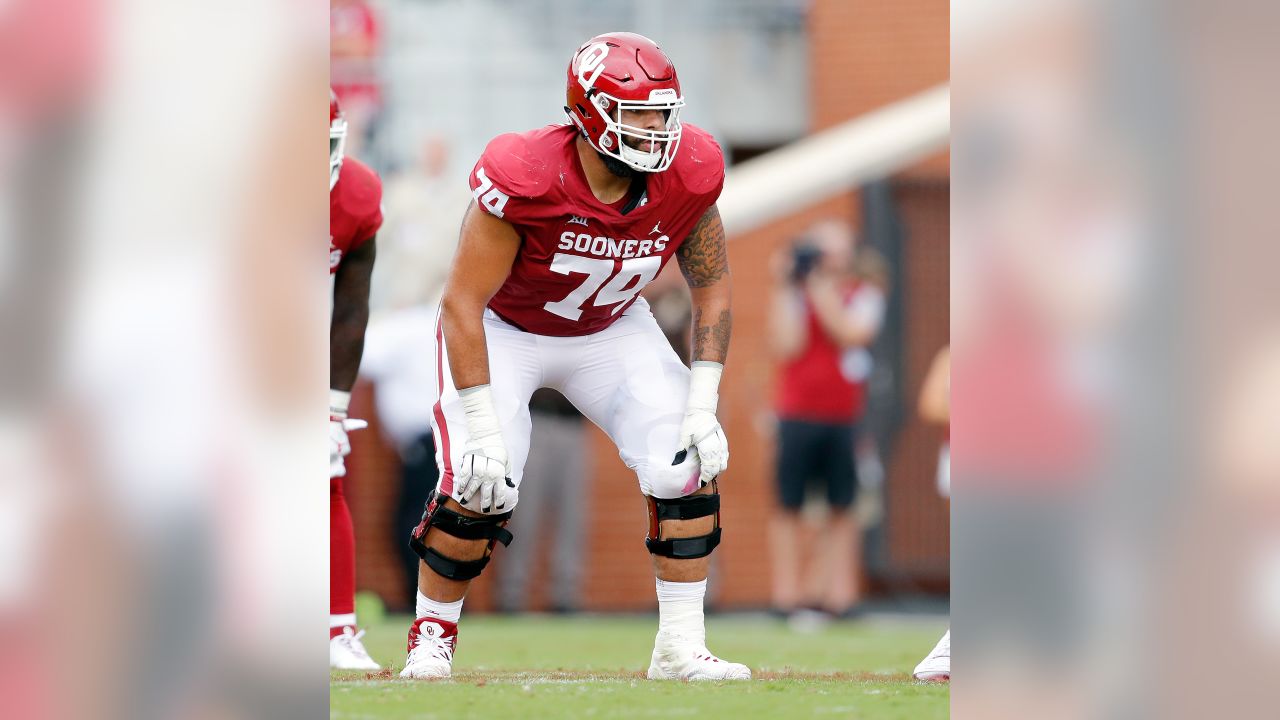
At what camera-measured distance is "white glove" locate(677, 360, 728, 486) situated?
442 cm

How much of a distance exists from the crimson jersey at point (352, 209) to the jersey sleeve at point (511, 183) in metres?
Answer: 1.05

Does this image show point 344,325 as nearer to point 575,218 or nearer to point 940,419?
point 575,218

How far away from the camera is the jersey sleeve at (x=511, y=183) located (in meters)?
4.21

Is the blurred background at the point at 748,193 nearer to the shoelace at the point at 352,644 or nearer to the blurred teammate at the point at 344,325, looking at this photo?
the blurred teammate at the point at 344,325

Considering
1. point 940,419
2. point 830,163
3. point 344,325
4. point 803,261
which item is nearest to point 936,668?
point 344,325

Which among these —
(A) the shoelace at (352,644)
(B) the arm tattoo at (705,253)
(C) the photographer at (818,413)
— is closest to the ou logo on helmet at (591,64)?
(B) the arm tattoo at (705,253)

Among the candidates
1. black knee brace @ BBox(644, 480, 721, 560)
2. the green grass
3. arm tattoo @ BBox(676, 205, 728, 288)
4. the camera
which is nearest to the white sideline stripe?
the camera

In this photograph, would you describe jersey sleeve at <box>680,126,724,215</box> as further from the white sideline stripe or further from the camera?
the white sideline stripe

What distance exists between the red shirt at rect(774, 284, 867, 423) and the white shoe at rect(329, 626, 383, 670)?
Result: 4092mm

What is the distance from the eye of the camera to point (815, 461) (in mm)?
8805
